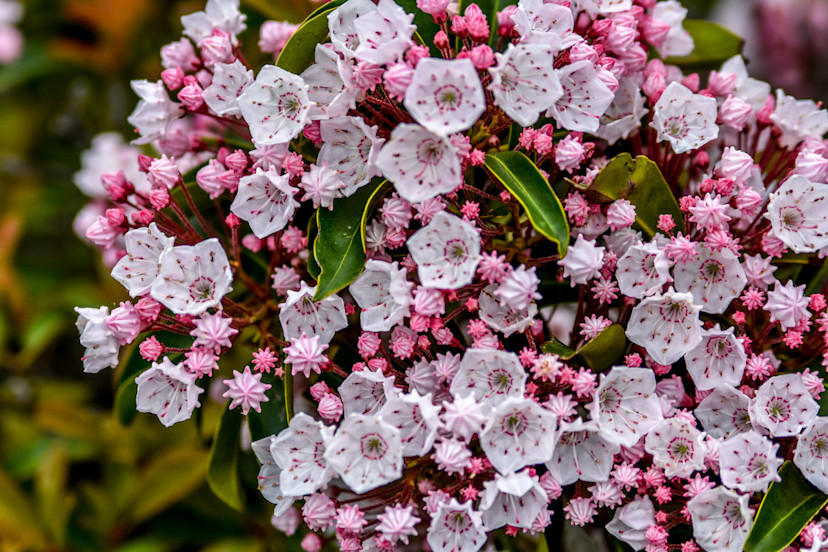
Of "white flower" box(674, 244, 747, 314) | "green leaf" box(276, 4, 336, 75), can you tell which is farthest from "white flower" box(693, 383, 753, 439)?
"green leaf" box(276, 4, 336, 75)

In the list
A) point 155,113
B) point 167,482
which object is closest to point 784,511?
point 155,113

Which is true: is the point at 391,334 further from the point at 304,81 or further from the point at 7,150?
the point at 7,150

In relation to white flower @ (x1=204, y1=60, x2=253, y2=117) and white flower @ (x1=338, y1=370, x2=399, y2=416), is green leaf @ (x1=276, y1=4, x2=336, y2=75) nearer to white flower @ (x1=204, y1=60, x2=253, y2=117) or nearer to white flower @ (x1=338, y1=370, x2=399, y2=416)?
white flower @ (x1=204, y1=60, x2=253, y2=117)

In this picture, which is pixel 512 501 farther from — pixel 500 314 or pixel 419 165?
pixel 419 165

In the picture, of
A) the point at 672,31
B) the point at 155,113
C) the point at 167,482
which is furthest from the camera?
the point at 167,482

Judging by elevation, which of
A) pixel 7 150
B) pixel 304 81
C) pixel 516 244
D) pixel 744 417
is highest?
pixel 304 81

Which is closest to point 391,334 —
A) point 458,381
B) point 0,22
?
point 458,381

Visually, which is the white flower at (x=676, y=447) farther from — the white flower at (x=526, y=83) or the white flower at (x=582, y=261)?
the white flower at (x=526, y=83)
